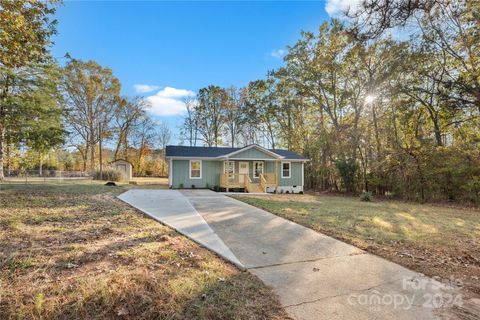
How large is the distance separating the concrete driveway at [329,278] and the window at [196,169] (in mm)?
11999

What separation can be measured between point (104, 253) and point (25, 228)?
260 centimetres

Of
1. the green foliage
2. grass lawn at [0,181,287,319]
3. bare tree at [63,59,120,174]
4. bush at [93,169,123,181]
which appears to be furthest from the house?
bare tree at [63,59,120,174]

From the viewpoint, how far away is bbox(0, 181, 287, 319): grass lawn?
238 centimetres

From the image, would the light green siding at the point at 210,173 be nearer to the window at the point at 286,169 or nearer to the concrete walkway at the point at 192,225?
the window at the point at 286,169

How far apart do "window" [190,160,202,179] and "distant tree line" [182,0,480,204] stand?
33.0ft

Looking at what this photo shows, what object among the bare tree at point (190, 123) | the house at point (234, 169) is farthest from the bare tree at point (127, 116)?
the house at point (234, 169)

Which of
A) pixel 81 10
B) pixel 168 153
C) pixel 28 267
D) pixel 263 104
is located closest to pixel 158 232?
pixel 28 267

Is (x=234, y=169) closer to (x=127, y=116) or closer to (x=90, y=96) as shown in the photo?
(x=90, y=96)

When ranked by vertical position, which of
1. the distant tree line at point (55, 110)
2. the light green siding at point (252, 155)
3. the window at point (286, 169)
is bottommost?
the window at point (286, 169)

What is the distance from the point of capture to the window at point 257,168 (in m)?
18.4

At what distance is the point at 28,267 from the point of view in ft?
10.4

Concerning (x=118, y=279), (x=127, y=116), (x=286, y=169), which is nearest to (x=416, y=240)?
(x=118, y=279)

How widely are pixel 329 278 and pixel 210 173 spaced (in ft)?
48.6

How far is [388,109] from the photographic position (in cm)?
1783
